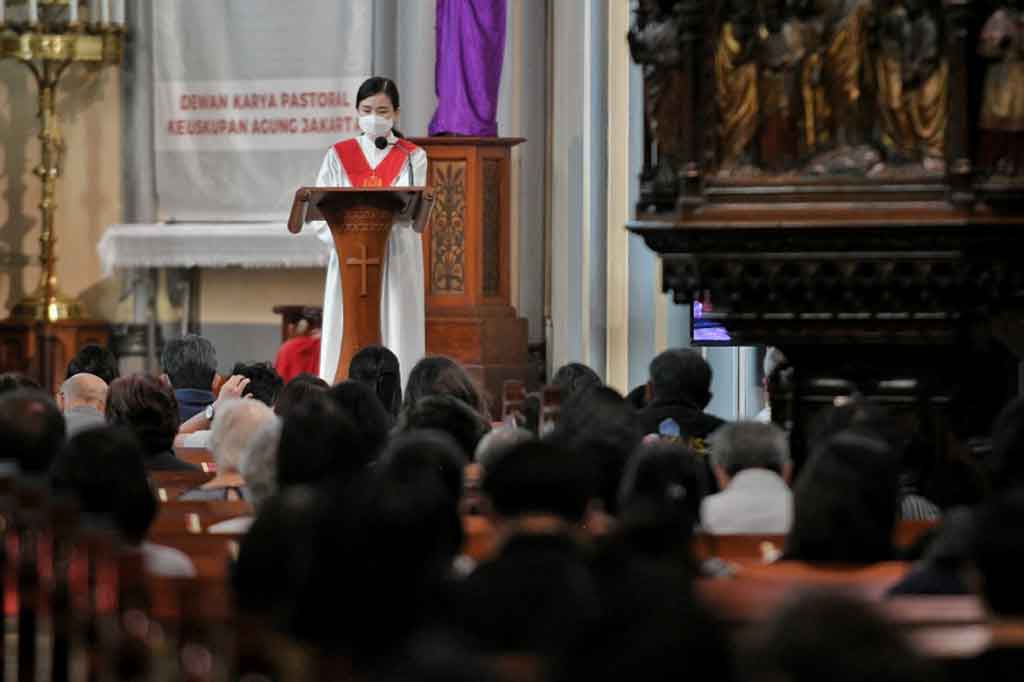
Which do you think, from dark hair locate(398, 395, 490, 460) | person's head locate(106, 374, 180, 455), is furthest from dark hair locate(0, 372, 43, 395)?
dark hair locate(398, 395, 490, 460)

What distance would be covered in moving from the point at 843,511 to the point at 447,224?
1019 cm

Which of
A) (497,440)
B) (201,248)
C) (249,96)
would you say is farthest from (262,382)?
(249,96)

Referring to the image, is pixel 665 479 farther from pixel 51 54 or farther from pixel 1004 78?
pixel 51 54

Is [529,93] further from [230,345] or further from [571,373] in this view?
[571,373]

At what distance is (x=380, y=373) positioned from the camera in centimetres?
953

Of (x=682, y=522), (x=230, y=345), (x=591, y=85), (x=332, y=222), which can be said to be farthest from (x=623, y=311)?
(x=682, y=522)

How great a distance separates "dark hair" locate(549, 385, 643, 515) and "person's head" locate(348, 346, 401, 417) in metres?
3.00

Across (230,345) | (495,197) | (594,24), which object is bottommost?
(230,345)

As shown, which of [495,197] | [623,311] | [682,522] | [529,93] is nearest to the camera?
[682,522]

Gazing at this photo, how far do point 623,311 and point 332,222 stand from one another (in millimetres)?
2809

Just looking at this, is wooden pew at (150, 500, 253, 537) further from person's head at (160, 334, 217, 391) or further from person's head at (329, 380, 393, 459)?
person's head at (160, 334, 217, 391)

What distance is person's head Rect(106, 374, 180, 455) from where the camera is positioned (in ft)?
24.8

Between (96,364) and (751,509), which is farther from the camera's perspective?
(96,364)

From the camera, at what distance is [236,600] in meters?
4.11
